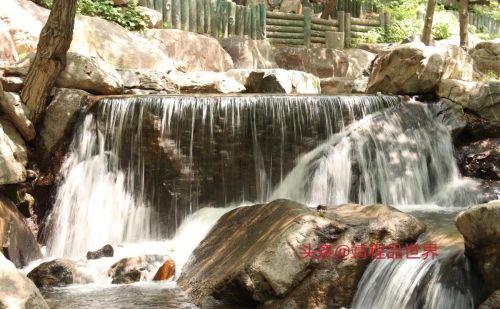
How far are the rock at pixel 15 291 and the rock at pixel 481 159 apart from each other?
6847 mm

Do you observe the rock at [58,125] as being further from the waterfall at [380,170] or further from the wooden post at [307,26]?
the wooden post at [307,26]

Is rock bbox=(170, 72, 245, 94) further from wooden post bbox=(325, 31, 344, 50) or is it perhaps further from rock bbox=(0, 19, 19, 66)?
wooden post bbox=(325, 31, 344, 50)

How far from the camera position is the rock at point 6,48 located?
9.16 m

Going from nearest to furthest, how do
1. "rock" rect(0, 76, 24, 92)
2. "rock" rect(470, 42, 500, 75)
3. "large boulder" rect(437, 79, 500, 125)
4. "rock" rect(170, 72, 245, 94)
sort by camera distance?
"rock" rect(0, 76, 24, 92)
"large boulder" rect(437, 79, 500, 125)
"rock" rect(170, 72, 245, 94)
"rock" rect(470, 42, 500, 75)

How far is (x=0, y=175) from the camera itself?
7.24 metres

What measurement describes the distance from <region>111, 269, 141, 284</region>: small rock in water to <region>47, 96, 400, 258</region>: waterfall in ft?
5.41

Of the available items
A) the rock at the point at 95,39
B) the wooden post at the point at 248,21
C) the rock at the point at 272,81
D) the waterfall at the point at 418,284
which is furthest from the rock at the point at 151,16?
the waterfall at the point at 418,284

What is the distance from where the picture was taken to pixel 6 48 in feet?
30.4

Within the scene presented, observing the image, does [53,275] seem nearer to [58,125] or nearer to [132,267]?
[132,267]

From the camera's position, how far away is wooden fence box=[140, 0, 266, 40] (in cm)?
1455

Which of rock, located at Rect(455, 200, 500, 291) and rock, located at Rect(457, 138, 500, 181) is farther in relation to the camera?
rock, located at Rect(457, 138, 500, 181)

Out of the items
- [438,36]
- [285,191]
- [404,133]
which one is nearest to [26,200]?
[285,191]

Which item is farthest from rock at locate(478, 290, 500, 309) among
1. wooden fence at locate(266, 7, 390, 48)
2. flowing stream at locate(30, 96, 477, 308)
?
wooden fence at locate(266, 7, 390, 48)

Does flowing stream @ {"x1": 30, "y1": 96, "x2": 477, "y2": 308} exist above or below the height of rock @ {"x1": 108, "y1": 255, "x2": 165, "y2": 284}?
above
